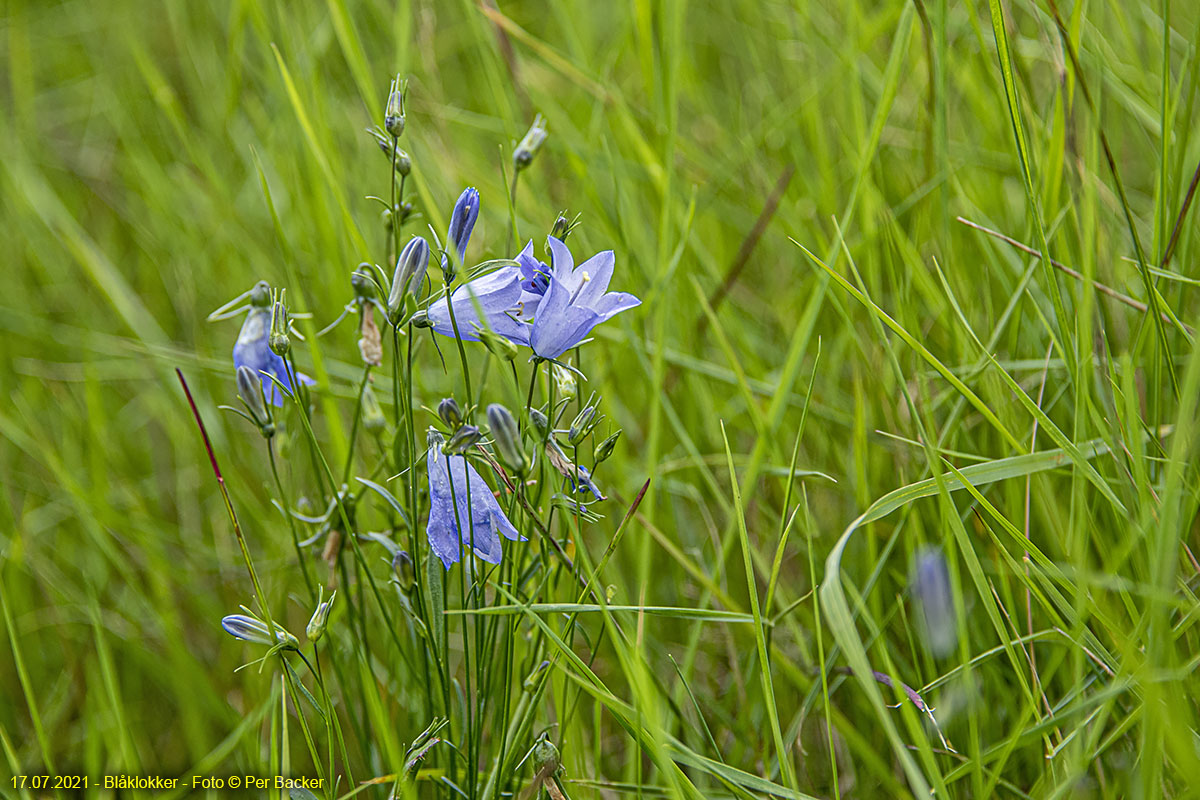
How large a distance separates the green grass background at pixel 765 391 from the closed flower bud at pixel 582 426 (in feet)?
0.77

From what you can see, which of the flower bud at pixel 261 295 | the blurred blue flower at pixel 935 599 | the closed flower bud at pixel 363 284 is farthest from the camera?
the blurred blue flower at pixel 935 599

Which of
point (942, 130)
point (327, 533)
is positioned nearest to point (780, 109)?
point (942, 130)

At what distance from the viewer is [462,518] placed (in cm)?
102

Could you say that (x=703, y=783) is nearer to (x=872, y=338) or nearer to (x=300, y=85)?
(x=872, y=338)

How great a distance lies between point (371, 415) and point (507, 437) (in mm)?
363

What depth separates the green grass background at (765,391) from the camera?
109cm

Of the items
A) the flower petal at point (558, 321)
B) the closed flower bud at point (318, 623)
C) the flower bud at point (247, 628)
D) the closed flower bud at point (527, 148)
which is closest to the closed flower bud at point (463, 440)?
the flower petal at point (558, 321)

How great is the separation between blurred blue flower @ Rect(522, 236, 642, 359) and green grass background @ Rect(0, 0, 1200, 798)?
296 mm

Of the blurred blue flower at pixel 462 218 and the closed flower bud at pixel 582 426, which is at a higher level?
the blurred blue flower at pixel 462 218

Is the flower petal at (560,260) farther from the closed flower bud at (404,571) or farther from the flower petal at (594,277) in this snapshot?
the closed flower bud at (404,571)

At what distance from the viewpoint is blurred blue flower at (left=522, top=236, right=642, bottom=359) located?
3.17 ft

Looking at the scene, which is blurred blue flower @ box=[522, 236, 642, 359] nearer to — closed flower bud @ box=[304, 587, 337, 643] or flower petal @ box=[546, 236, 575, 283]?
flower petal @ box=[546, 236, 575, 283]

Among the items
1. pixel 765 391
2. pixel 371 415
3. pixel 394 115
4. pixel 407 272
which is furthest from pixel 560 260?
pixel 765 391

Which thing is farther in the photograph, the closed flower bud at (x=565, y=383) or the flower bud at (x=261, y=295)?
the flower bud at (x=261, y=295)
